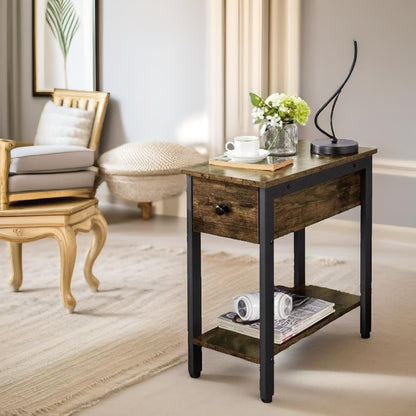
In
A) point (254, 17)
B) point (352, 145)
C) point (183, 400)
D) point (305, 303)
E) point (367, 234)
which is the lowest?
point (183, 400)

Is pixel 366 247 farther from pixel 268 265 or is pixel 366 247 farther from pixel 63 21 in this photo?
pixel 63 21

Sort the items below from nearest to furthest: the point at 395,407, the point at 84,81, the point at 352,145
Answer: the point at 395,407 < the point at 352,145 < the point at 84,81

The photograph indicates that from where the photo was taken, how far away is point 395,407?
9.10 feet

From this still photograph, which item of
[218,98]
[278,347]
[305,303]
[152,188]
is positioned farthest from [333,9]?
[278,347]

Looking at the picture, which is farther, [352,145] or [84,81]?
[84,81]

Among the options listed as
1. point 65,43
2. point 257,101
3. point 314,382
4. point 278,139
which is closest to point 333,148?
point 278,139

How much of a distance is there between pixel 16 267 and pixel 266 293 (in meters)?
1.63

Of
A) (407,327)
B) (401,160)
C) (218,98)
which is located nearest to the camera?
(407,327)

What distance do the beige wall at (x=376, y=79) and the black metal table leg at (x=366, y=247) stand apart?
5.25ft

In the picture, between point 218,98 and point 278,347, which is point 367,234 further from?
point 218,98

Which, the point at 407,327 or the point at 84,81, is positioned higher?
the point at 84,81

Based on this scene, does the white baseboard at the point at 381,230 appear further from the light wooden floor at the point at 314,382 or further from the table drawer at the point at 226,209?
the table drawer at the point at 226,209

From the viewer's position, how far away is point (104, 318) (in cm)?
364

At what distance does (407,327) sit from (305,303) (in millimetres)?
557
